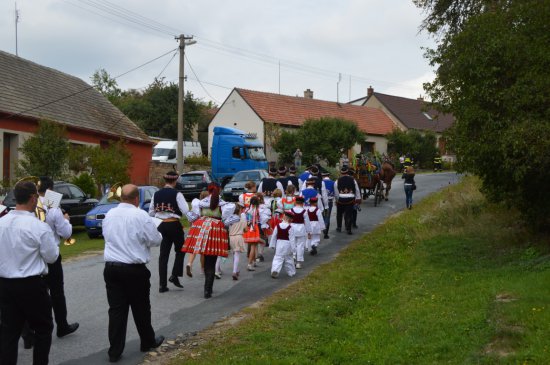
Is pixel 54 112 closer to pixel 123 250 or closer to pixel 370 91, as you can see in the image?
pixel 123 250

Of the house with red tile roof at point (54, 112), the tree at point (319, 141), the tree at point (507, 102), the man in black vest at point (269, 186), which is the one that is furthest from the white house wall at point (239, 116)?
the tree at point (507, 102)

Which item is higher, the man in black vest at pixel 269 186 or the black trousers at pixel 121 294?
the man in black vest at pixel 269 186

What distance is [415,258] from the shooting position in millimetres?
13852

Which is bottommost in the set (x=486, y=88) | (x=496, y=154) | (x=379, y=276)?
(x=379, y=276)

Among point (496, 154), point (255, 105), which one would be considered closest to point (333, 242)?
point (496, 154)

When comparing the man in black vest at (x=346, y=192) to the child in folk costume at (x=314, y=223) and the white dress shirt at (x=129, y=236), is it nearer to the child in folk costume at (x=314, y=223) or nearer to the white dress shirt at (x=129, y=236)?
the child in folk costume at (x=314, y=223)

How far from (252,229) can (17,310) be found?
23.5 ft

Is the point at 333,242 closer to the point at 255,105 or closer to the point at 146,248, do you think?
the point at 146,248

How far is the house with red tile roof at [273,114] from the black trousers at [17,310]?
43.6 metres

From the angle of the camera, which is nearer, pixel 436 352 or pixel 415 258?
pixel 436 352

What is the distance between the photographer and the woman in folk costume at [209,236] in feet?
35.0

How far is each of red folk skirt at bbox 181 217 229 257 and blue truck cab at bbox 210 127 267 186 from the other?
23435 mm

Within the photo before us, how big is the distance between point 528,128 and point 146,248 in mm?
7098

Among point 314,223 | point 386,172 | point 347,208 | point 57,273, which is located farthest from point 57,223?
point 386,172
